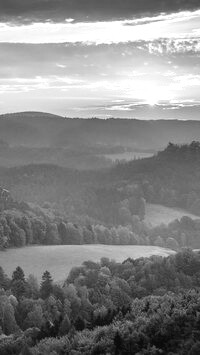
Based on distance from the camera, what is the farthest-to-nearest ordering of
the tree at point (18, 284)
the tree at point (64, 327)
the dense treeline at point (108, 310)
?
the tree at point (18, 284) < the tree at point (64, 327) < the dense treeline at point (108, 310)

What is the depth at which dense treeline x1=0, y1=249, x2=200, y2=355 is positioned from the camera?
76688 mm

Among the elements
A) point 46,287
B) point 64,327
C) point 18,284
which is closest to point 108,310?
point 64,327

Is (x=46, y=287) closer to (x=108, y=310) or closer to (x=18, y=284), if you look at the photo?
(x=18, y=284)

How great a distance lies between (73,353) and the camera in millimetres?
78125

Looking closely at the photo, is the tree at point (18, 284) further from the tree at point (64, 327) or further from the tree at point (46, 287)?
the tree at point (64, 327)

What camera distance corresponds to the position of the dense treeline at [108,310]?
3019 inches

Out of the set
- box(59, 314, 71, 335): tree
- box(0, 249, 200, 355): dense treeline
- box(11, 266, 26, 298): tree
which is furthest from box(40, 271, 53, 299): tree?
box(59, 314, 71, 335): tree

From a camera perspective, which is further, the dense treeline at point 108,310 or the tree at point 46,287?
the tree at point 46,287

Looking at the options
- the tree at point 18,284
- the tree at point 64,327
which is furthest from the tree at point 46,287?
the tree at point 64,327

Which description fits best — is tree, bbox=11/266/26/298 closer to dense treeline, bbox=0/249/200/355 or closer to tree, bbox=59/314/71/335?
dense treeline, bbox=0/249/200/355

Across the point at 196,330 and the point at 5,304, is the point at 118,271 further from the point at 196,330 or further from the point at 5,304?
the point at 196,330

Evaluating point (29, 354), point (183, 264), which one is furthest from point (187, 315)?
point (183, 264)

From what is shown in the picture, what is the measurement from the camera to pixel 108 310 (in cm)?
10900

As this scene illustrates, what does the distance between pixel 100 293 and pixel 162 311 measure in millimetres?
68092
